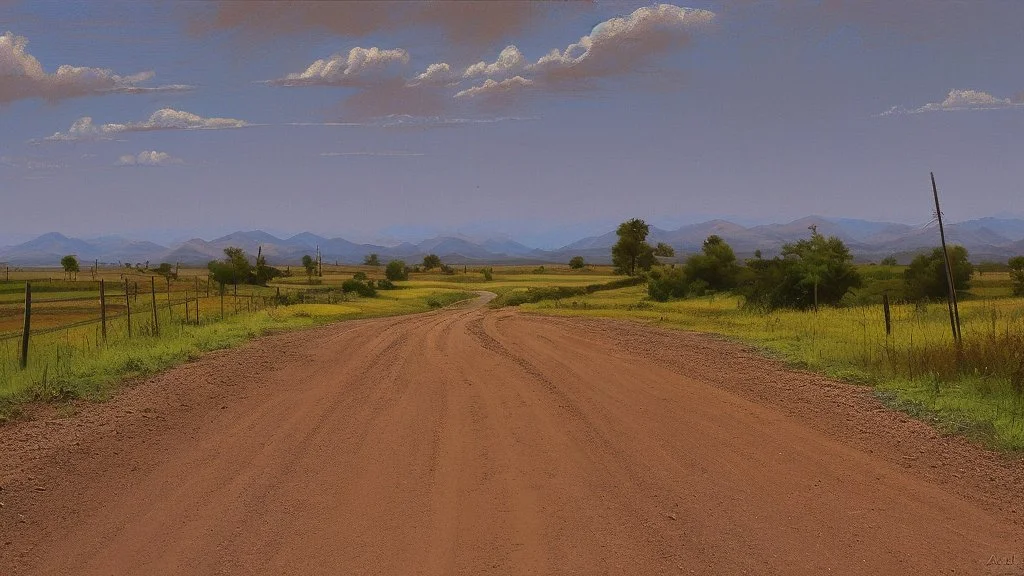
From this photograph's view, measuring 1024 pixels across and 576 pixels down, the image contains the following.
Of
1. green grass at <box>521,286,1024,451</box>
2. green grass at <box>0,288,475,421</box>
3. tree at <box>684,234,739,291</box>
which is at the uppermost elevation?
tree at <box>684,234,739,291</box>

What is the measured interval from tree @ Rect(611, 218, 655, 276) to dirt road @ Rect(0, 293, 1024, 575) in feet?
317

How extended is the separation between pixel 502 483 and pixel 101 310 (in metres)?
19.5

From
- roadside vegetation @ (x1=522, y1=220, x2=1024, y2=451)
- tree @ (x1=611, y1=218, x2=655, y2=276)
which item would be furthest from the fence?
tree @ (x1=611, y1=218, x2=655, y2=276)

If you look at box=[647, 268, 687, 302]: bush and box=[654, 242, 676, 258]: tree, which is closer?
box=[647, 268, 687, 302]: bush

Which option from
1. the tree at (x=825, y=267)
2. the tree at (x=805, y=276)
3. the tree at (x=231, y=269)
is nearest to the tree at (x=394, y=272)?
the tree at (x=231, y=269)

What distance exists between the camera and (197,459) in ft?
28.1

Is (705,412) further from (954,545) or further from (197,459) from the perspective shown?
(197,459)

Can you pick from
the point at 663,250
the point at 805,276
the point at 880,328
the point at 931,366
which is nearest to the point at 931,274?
the point at 805,276

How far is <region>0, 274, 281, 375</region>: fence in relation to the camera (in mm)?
20062

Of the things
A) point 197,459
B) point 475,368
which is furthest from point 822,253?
point 197,459

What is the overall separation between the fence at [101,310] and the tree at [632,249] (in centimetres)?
5664

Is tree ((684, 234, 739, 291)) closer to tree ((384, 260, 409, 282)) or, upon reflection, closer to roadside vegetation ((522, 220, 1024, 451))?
roadside vegetation ((522, 220, 1024, 451))

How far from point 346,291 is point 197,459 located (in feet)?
207

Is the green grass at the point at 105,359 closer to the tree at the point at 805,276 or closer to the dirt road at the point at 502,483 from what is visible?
the dirt road at the point at 502,483
